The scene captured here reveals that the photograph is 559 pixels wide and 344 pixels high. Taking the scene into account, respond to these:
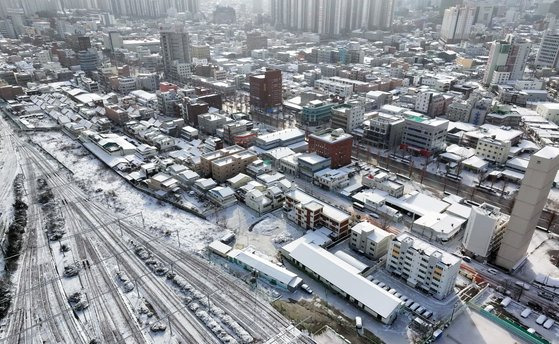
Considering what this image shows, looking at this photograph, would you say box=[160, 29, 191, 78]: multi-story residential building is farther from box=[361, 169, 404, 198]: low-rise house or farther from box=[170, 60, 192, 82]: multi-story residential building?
box=[361, 169, 404, 198]: low-rise house

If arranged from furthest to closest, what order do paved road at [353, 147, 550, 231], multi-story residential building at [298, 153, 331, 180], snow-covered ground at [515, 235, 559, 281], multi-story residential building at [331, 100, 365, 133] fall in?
1. multi-story residential building at [331, 100, 365, 133]
2. multi-story residential building at [298, 153, 331, 180]
3. paved road at [353, 147, 550, 231]
4. snow-covered ground at [515, 235, 559, 281]

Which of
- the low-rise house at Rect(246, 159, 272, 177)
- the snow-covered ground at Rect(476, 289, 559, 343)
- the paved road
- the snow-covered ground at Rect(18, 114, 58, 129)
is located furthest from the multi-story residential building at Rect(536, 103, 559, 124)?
the snow-covered ground at Rect(18, 114, 58, 129)

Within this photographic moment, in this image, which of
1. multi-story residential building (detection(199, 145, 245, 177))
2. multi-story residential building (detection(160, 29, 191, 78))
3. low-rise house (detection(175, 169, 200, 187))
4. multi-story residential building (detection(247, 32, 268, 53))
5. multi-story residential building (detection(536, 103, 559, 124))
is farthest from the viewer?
multi-story residential building (detection(247, 32, 268, 53))

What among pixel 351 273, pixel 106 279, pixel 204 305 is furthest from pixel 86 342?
pixel 351 273

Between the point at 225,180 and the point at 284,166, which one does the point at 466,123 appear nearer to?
the point at 284,166

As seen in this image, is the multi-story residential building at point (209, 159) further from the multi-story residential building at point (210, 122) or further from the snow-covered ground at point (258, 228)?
the multi-story residential building at point (210, 122)

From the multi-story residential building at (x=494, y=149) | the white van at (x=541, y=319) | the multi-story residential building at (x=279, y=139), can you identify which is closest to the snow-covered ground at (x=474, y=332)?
the white van at (x=541, y=319)
